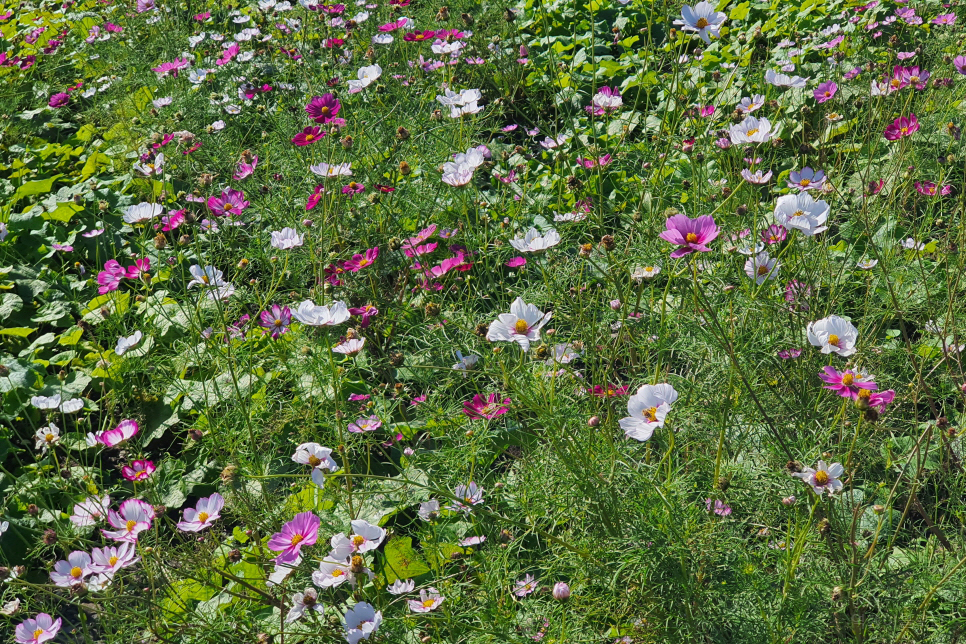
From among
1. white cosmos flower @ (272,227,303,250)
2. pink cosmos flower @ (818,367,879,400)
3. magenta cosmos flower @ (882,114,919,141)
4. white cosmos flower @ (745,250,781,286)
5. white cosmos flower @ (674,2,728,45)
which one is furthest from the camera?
white cosmos flower @ (272,227,303,250)

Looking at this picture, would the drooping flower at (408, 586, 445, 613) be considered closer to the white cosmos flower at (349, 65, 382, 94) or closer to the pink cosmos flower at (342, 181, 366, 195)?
the pink cosmos flower at (342, 181, 366, 195)

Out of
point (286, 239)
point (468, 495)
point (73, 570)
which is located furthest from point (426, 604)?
point (286, 239)

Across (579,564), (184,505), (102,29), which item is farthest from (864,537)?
(102,29)

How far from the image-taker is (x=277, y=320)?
1.66 metres

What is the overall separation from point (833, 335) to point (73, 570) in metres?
1.20

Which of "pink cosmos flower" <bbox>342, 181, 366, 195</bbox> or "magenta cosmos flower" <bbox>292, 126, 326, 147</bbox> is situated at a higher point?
"magenta cosmos flower" <bbox>292, 126, 326, 147</bbox>

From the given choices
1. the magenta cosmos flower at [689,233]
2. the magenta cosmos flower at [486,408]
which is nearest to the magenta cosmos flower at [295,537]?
the magenta cosmos flower at [486,408]

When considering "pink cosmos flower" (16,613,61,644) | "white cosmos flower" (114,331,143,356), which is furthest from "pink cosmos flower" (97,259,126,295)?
"pink cosmos flower" (16,613,61,644)

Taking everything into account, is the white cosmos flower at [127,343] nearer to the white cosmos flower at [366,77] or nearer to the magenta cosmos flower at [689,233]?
the white cosmos flower at [366,77]

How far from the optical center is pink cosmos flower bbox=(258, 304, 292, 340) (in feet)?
5.45

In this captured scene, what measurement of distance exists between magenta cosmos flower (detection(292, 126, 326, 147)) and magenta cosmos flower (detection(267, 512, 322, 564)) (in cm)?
109

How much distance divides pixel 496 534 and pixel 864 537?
23.2 inches

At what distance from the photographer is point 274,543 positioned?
1129 millimetres

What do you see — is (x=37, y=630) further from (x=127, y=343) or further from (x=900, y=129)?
(x=900, y=129)
